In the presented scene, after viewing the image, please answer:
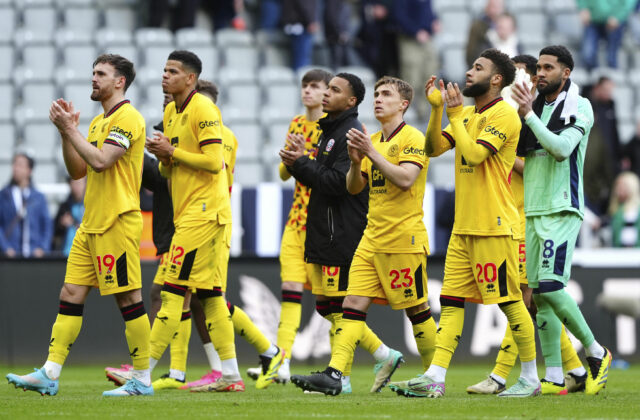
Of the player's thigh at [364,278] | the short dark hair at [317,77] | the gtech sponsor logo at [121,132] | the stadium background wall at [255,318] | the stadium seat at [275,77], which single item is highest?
the stadium seat at [275,77]

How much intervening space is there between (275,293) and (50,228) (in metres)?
2.89

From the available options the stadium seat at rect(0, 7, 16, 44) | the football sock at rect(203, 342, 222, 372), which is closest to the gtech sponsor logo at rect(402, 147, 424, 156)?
the football sock at rect(203, 342, 222, 372)

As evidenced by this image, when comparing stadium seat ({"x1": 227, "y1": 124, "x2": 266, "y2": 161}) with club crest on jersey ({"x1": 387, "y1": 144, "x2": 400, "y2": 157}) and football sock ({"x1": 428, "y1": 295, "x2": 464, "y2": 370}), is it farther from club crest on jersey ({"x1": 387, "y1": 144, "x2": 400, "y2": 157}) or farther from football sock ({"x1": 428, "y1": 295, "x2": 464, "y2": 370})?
football sock ({"x1": 428, "y1": 295, "x2": 464, "y2": 370})

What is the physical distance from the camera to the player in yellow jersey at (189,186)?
27.4 ft

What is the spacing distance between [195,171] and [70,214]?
203 inches

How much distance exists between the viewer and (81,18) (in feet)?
58.3

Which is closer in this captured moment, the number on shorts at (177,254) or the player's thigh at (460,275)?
the player's thigh at (460,275)

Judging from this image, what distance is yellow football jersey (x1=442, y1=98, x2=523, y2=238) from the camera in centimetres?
797

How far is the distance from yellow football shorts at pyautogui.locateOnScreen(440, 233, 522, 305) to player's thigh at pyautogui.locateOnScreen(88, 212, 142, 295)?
2.28 meters

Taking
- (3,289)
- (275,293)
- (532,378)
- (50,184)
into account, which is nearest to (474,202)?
(532,378)

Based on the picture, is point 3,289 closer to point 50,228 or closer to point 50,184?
Answer: point 50,228

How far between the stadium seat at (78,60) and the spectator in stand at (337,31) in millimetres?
3601

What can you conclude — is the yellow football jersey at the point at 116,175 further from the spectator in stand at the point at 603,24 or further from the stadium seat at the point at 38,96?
the spectator in stand at the point at 603,24

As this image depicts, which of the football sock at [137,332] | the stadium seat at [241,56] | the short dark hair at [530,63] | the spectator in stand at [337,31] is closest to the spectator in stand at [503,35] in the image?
the spectator in stand at [337,31]
